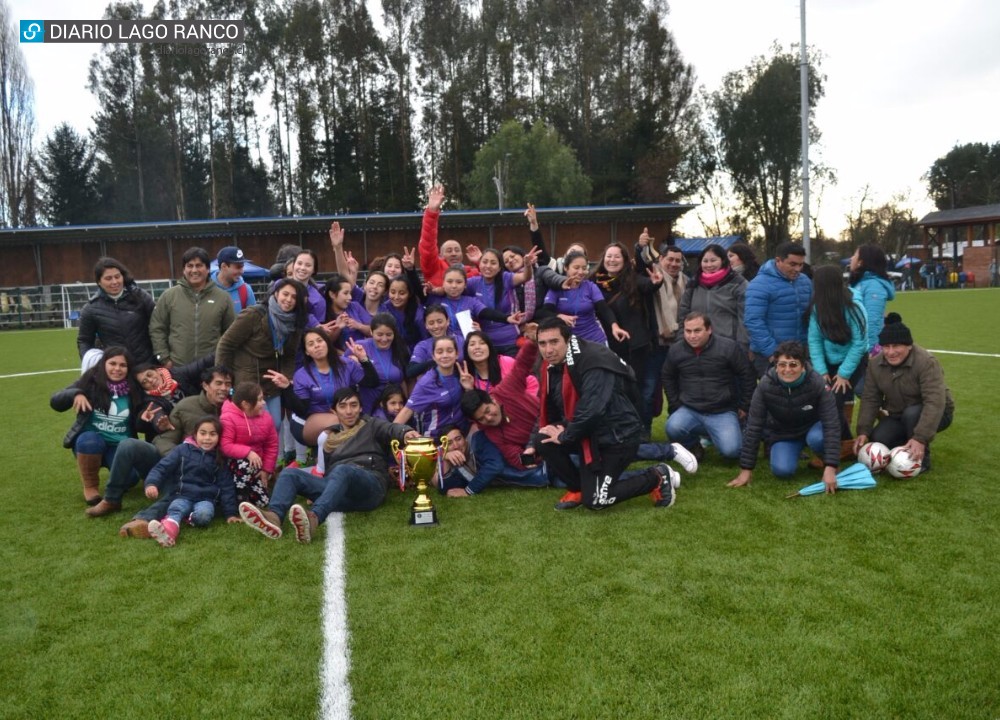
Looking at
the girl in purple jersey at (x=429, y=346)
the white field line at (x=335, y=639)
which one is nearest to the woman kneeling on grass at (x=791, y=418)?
the girl in purple jersey at (x=429, y=346)

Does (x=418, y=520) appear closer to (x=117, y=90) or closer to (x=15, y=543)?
(x=15, y=543)

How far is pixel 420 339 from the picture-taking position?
286 inches

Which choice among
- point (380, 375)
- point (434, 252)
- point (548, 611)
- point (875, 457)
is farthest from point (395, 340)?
point (875, 457)

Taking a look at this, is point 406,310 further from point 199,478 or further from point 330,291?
point 199,478

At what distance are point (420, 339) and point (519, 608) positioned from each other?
3.78m

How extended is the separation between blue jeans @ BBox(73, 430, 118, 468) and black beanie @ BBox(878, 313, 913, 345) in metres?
5.74

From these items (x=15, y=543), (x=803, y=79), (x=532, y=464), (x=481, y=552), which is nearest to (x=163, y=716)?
(x=481, y=552)

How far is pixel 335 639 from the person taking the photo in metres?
3.62

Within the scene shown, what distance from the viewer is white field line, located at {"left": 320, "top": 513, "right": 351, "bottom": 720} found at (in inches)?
120

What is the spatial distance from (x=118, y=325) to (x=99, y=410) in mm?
840

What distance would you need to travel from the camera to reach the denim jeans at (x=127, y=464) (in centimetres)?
572

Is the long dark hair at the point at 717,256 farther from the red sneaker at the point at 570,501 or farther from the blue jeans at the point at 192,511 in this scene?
the blue jeans at the point at 192,511

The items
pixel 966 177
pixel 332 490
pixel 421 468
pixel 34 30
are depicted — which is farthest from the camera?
pixel 966 177

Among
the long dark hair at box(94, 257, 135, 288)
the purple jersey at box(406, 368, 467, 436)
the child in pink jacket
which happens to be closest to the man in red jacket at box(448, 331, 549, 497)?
the purple jersey at box(406, 368, 467, 436)
